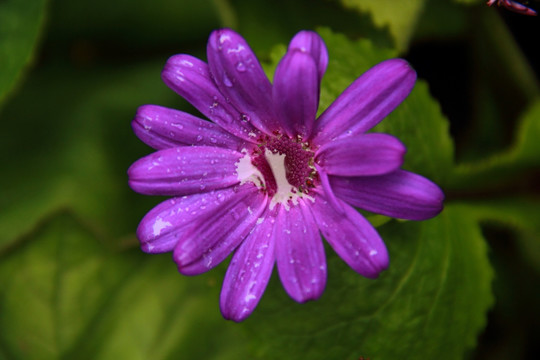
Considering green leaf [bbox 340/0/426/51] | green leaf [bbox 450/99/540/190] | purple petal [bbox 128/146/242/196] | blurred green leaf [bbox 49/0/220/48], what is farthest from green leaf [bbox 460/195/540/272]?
blurred green leaf [bbox 49/0/220/48]

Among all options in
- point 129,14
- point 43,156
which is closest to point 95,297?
point 43,156

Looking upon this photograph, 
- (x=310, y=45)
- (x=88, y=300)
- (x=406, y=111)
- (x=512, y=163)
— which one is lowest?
(x=88, y=300)

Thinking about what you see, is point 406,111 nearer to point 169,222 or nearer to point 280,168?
point 280,168

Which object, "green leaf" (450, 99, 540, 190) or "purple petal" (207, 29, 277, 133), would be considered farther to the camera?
"green leaf" (450, 99, 540, 190)

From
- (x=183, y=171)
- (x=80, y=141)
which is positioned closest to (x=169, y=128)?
(x=183, y=171)

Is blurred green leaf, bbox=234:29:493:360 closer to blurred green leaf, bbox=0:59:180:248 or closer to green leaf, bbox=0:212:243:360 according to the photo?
green leaf, bbox=0:212:243:360

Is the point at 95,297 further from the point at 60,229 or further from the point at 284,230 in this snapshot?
the point at 284,230

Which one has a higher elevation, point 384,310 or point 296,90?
point 296,90

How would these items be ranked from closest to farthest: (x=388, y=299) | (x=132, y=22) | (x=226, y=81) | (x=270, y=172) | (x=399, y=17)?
1. (x=226, y=81)
2. (x=270, y=172)
3. (x=388, y=299)
4. (x=399, y=17)
5. (x=132, y=22)

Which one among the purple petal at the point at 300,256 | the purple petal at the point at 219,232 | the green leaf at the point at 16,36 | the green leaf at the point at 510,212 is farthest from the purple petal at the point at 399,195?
the green leaf at the point at 16,36
